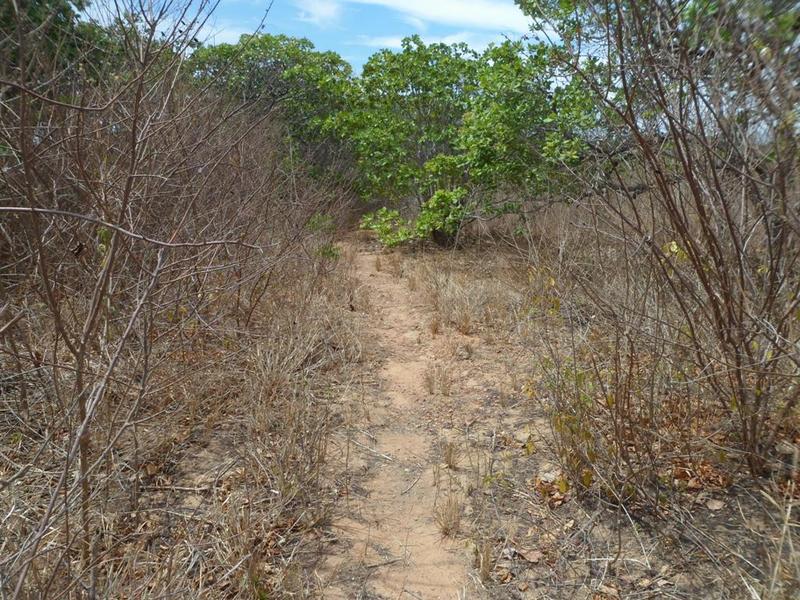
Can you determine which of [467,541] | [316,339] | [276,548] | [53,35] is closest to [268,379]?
[316,339]

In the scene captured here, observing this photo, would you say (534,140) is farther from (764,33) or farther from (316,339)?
(764,33)

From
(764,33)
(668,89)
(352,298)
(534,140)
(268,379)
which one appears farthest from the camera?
(534,140)

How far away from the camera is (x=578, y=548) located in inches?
105

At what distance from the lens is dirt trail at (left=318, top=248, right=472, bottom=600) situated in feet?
8.53

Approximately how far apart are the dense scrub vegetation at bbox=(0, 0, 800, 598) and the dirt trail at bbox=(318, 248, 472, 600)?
0.24m

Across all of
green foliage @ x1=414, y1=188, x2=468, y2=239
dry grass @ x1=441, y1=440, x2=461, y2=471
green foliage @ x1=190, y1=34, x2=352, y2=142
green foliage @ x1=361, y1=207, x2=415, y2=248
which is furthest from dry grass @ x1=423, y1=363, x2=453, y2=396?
green foliage @ x1=190, y1=34, x2=352, y2=142

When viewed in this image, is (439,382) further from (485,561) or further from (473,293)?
(485,561)

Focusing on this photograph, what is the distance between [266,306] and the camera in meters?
5.04

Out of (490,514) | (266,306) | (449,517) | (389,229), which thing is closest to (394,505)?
(449,517)

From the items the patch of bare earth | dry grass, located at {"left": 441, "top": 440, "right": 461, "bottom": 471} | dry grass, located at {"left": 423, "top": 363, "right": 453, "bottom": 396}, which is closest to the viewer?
the patch of bare earth

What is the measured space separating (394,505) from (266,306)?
2373mm

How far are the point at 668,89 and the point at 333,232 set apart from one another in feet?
15.8

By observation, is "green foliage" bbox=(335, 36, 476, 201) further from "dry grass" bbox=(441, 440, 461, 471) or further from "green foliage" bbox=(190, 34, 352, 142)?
"dry grass" bbox=(441, 440, 461, 471)

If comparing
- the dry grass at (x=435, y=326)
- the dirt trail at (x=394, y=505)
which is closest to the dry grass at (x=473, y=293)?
the dry grass at (x=435, y=326)
